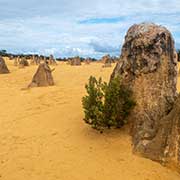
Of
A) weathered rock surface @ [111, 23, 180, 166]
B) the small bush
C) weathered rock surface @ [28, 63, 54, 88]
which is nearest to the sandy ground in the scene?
the small bush

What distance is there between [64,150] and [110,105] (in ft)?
3.82

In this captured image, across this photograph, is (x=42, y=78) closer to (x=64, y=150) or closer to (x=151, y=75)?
(x=64, y=150)

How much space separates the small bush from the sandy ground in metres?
0.23

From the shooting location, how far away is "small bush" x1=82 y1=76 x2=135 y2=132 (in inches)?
301

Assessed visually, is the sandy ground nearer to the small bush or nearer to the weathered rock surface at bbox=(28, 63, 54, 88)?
the small bush

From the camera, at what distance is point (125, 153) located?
7098 mm

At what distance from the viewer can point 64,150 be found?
756 centimetres

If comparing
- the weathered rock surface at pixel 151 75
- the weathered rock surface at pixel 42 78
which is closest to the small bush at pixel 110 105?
the weathered rock surface at pixel 151 75

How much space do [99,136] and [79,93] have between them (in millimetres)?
4373

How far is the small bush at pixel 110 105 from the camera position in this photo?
7641 mm

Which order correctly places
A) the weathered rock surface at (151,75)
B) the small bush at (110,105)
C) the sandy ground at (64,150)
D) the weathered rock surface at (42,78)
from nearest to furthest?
the sandy ground at (64,150)
the weathered rock surface at (151,75)
the small bush at (110,105)
the weathered rock surface at (42,78)

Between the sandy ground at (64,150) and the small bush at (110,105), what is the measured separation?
0.23 meters

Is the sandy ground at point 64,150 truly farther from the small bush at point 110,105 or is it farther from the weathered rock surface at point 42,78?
the weathered rock surface at point 42,78

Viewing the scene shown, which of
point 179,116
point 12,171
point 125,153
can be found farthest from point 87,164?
point 179,116
